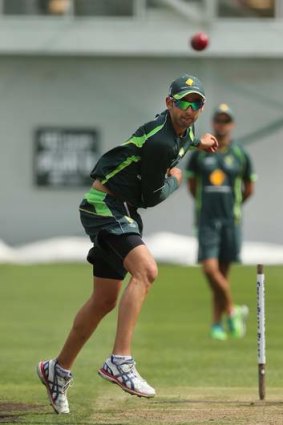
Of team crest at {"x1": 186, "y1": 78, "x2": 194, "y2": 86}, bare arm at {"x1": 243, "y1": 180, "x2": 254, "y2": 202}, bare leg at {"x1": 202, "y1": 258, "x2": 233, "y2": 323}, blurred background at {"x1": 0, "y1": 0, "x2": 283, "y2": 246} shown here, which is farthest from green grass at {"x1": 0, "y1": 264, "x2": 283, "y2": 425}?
blurred background at {"x1": 0, "y1": 0, "x2": 283, "y2": 246}

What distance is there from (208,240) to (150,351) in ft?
6.92

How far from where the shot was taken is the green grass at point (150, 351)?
938 cm

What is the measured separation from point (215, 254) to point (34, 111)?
681 inches

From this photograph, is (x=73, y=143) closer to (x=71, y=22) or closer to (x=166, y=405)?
(x=71, y=22)

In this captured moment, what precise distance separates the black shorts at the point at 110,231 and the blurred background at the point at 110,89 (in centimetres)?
2272

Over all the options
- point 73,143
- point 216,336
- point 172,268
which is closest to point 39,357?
point 216,336

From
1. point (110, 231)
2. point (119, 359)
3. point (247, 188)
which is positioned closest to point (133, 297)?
point (119, 359)

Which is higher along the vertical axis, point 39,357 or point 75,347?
point 75,347

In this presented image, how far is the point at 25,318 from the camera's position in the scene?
17656 millimetres

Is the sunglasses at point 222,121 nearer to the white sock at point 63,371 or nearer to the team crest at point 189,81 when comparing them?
the team crest at point 189,81

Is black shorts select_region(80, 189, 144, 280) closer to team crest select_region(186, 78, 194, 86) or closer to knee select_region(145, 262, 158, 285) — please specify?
knee select_region(145, 262, 158, 285)

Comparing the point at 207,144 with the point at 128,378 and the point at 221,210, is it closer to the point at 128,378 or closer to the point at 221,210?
the point at 128,378

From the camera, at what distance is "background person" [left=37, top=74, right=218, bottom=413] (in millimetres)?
8680

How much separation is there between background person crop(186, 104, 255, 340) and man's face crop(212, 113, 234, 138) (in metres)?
0.16
